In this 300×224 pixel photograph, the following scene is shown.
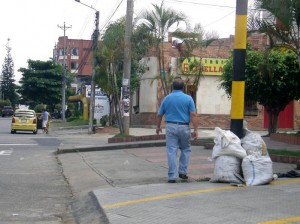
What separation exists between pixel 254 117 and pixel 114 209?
28720 millimetres

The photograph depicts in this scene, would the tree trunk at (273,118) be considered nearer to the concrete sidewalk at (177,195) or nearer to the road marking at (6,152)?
the concrete sidewalk at (177,195)

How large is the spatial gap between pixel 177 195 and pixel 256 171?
1443 millimetres

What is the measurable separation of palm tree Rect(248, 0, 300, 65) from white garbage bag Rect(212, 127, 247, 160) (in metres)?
4.87

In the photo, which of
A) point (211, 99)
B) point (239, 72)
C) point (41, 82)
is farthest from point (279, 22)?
point (41, 82)

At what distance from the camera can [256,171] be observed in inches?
367

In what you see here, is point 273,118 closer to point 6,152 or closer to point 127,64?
point 127,64

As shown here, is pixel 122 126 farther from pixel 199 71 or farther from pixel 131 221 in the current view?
pixel 131 221

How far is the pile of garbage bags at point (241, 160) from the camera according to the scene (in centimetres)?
932

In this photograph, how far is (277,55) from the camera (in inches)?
843

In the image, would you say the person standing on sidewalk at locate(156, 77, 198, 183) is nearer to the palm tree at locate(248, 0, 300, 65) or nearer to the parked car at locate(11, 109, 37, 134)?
the palm tree at locate(248, 0, 300, 65)

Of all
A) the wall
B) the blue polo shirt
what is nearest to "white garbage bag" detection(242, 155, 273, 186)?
the blue polo shirt

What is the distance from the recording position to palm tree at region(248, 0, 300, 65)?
13.4m

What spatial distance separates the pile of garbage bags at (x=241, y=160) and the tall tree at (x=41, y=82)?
226 ft

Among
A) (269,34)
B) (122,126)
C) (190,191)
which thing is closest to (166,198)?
(190,191)
